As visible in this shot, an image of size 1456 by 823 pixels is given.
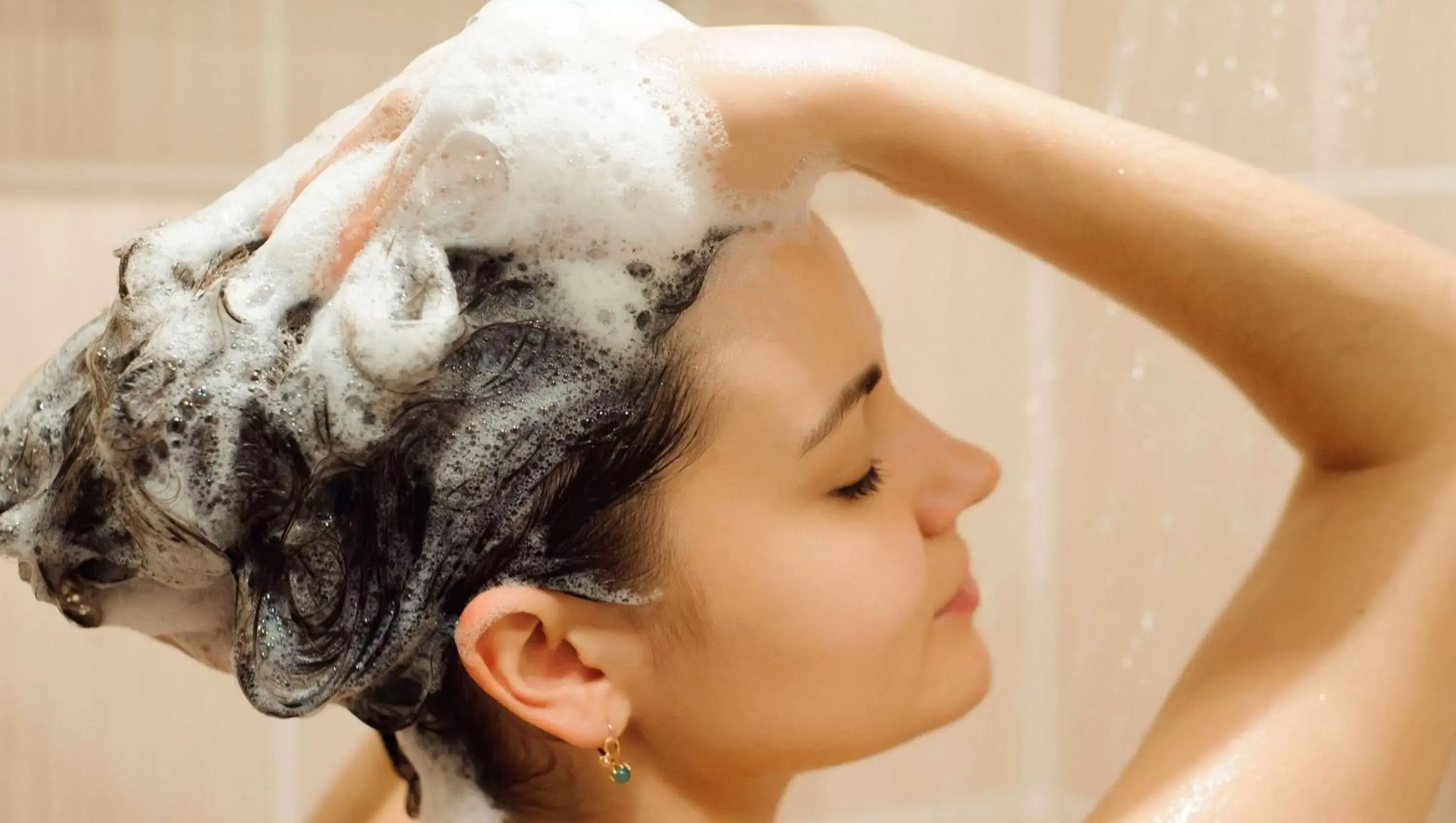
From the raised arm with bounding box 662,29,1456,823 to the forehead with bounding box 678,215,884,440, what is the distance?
5 cm

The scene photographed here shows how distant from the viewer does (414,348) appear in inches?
24.9

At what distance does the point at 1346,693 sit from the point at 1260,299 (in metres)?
0.23

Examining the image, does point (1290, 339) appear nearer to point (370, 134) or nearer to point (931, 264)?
point (370, 134)

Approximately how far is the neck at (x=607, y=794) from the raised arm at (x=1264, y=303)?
256mm

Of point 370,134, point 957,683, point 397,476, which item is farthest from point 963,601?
point 370,134

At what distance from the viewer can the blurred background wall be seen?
3.42 feet

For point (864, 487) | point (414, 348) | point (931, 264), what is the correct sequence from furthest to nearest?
point (931, 264) < point (864, 487) < point (414, 348)

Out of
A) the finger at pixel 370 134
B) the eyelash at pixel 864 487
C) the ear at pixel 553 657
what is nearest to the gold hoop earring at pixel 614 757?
the ear at pixel 553 657

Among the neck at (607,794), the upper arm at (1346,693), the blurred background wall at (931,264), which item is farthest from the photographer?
the blurred background wall at (931,264)

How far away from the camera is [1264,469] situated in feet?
3.61

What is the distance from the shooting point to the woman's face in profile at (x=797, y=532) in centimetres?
69

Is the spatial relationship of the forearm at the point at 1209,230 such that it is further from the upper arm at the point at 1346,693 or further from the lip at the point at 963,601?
the lip at the point at 963,601

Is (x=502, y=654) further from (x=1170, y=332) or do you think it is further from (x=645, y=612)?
(x=1170, y=332)

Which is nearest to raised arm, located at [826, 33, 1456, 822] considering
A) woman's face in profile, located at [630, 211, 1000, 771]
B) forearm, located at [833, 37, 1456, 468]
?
forearm, located at [833, 37, 1456, 468]
